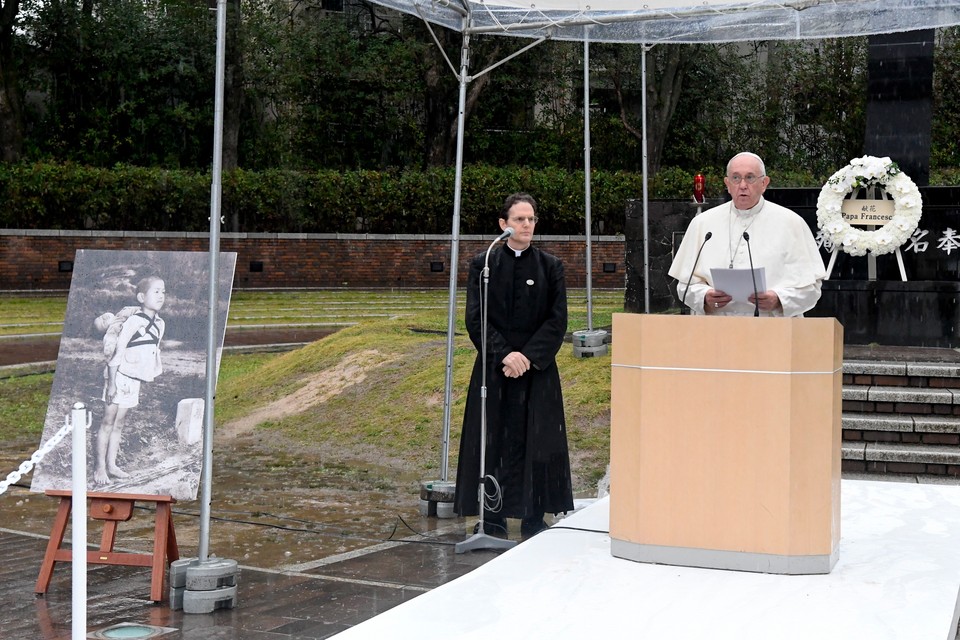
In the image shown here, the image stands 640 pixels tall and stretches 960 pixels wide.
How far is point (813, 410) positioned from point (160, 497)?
3.29 meters

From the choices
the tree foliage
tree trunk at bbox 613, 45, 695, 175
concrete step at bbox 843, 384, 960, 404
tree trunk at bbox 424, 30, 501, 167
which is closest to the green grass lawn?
concrete step at bbox 843, 384, 960, 404

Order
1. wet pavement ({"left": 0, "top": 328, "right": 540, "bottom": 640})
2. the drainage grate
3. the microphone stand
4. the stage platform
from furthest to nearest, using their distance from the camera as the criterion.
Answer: the microphone stand → wet pavement ({"left": 0, "top": 328, "right": 540, "bottom": 640}) → the drainage grate → the stage platform

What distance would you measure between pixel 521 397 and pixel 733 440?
7.19 feet

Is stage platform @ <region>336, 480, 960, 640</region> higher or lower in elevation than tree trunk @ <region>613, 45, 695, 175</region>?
lower

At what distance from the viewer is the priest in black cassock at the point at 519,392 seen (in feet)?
24.8

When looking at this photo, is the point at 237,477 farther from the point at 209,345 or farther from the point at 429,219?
the point at 429,219

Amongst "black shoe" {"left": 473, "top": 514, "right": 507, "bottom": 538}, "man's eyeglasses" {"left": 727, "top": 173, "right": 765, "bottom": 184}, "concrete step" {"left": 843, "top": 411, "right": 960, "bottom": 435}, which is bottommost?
"black shoe" {"left": 473, "top": 514, "right": 507, "bottom": 538}

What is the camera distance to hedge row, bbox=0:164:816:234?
30.0 m

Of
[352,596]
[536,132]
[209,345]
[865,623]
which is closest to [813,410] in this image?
[865,623]

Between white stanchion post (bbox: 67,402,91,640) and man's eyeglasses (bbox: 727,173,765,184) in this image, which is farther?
man's eyeglasses (bbox: 727,173,765,184)

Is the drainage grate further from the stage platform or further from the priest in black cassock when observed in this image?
the priest in black cassock

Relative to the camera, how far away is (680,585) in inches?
218

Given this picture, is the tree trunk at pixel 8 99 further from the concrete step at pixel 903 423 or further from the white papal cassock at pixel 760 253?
the white papal cassock at pixel 760 253

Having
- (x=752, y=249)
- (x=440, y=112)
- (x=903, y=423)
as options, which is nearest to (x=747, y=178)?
(x=752, y=249)
